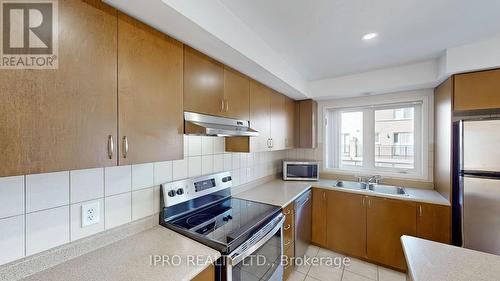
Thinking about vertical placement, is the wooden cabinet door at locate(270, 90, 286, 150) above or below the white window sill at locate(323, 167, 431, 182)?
above

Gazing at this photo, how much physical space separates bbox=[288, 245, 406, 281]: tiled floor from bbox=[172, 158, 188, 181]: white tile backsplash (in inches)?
62.1

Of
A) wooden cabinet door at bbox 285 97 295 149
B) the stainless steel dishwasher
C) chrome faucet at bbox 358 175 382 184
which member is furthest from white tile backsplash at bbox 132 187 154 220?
chrome faucet at bbox 358 175 382 184

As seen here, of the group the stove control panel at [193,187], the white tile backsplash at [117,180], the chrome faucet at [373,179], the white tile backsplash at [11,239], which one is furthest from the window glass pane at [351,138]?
the white tile backsplash at [11,239]

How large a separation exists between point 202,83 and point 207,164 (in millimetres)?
789

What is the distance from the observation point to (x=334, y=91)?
2709mm

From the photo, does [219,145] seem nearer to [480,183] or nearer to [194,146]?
[194,146]

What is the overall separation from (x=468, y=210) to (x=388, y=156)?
1.13 m

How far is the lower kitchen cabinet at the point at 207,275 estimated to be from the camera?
0.97 meters

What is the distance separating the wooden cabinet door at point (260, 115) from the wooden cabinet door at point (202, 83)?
1.58 feet

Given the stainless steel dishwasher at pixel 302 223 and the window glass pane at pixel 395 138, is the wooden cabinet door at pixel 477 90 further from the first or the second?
the stainless steel dishwasher at pixel 302 223

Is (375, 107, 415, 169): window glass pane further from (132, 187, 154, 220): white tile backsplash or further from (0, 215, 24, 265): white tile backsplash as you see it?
(0, 215, 24, 265): white tile backsplash

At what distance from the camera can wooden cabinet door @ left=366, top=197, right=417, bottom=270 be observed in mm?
2086

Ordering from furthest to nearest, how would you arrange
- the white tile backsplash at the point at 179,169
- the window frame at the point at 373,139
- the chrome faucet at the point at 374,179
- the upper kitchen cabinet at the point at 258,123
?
the chrome faucet at the point at 374,179
the window frame at the point at 373,139
the upper kitchen cabinet at the point at 258,123
the white tile backsplash at the point at 179,169

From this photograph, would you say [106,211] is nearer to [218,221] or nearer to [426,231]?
[218,221]
